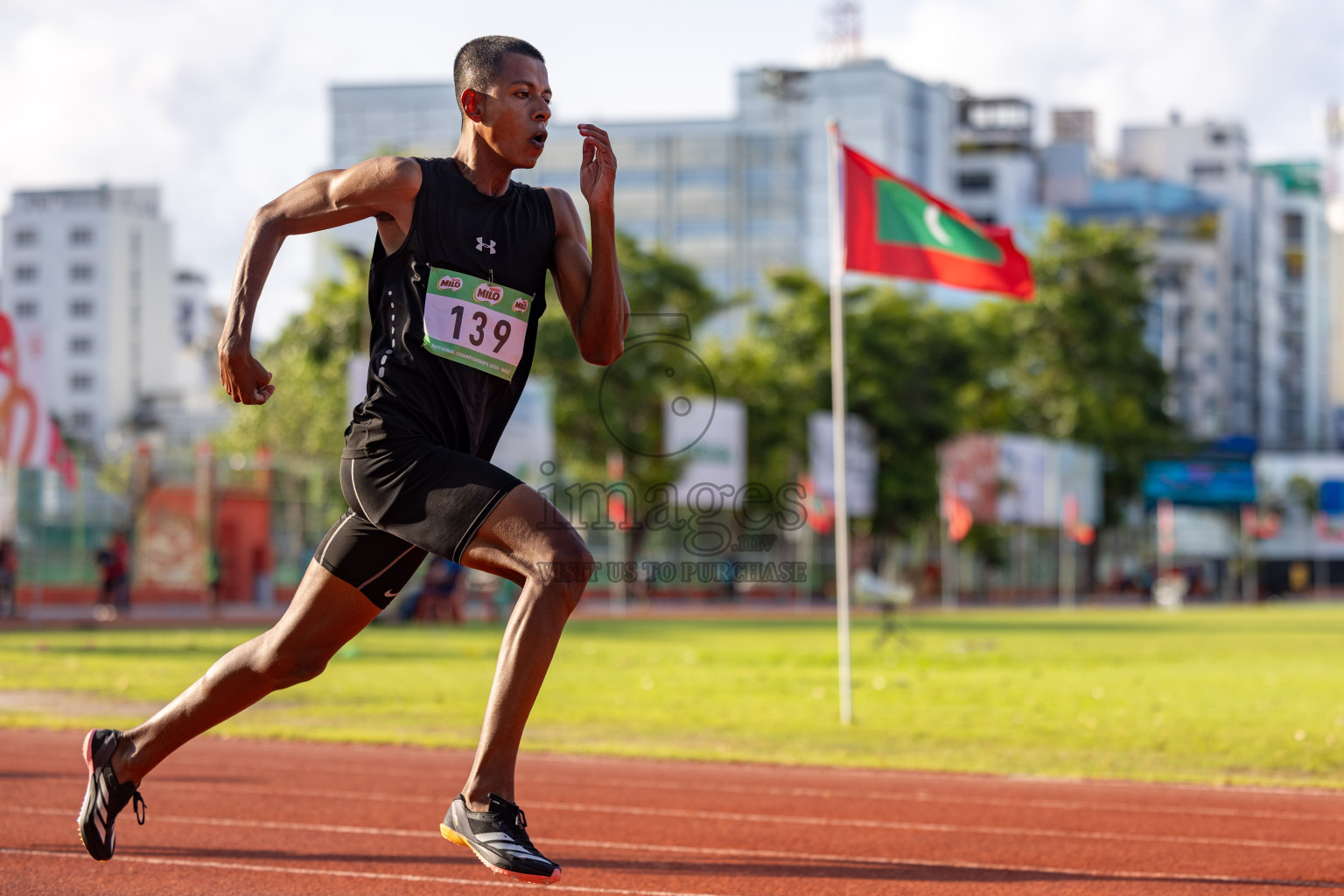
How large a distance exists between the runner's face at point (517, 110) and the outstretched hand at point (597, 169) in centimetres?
13

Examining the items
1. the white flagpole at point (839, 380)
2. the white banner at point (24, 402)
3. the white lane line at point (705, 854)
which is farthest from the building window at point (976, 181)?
the white lane line at point (705, 854)

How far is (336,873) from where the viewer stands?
5957mm

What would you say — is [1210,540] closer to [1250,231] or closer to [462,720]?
→ [1250,231]

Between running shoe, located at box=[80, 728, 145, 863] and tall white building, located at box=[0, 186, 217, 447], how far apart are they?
10222cm

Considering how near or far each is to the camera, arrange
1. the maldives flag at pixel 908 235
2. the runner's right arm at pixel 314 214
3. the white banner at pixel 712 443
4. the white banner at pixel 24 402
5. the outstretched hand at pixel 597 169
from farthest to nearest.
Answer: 1. the white banner at pixel 712 443
2. the white banner at pixel 24 402
3. the maldives flag at pixel 908 235
4. the outstretched hand at pixel 597 169
5. the runner's right arm at pixel 314 214

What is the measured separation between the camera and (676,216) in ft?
322

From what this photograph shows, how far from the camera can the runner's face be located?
4504 millimetres

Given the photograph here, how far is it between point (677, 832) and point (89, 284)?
103688 mm

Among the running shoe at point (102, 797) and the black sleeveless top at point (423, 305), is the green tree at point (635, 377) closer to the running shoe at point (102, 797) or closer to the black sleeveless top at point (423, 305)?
the running shoe at point (102, 797)

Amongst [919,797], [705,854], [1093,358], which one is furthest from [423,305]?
[1093,358]

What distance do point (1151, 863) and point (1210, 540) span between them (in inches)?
4111

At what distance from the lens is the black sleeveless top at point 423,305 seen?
14.6ft

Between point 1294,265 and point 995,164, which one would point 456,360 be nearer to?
point 995,164

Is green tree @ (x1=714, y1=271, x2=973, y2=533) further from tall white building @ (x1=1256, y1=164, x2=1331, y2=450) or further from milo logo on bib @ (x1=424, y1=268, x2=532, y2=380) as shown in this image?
tall white building @ (x1=1256, y1=164, x2=1331, y2=450)
